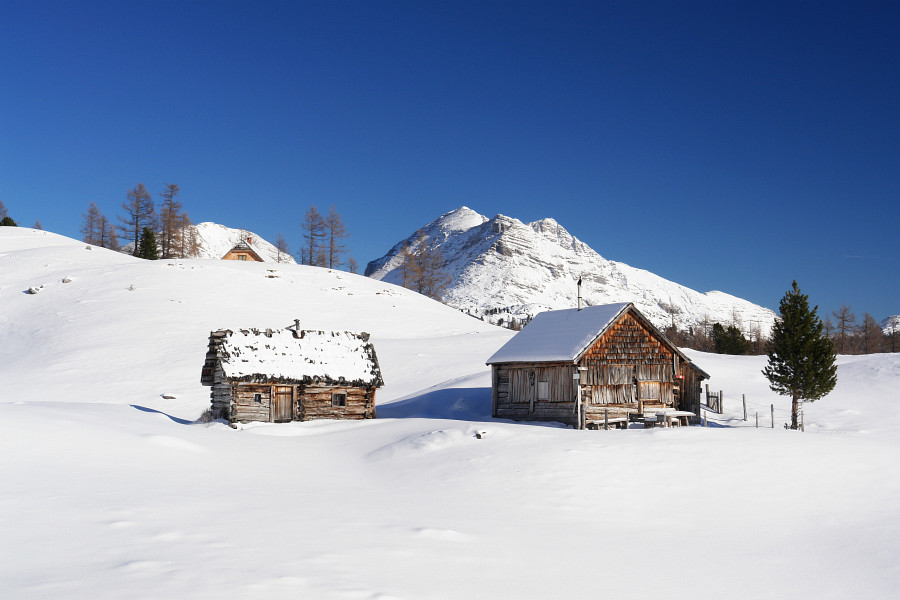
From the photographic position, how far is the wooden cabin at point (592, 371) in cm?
3344

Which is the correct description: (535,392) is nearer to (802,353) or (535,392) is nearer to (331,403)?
(331,403)

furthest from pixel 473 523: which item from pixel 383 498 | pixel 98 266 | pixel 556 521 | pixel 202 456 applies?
pixel 98 266

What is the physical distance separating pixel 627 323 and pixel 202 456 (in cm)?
2116

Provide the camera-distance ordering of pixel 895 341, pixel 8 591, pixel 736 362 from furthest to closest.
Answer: pixel 895 341 → pixel 736 362 → pixel 8 591

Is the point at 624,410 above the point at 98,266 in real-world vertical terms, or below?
below

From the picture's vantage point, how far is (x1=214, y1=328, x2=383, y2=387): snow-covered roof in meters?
34.3

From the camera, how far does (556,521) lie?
1583 cm

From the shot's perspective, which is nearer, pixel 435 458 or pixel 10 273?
pixel 435 458

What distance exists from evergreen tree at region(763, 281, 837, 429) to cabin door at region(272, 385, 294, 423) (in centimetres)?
2555

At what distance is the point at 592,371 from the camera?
33812mm

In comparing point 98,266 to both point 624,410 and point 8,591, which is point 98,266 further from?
point 8,591

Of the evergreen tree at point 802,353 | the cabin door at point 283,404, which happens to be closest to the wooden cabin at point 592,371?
the evergreen tree at point 802,353

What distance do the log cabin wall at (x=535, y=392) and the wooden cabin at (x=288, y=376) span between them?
21.0 feet

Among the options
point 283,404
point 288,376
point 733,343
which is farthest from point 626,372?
point 733,343
